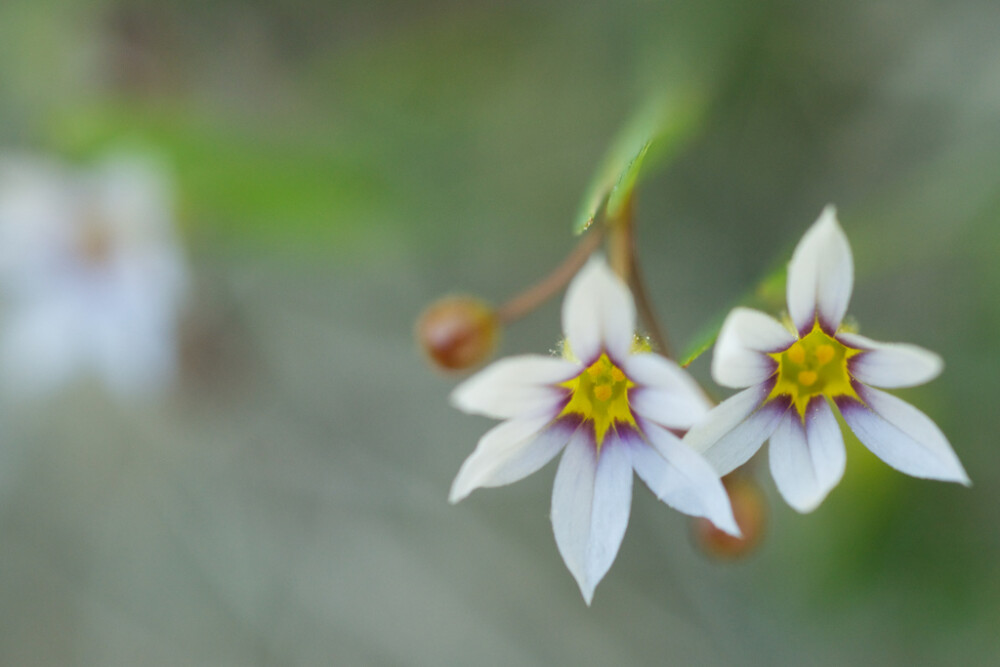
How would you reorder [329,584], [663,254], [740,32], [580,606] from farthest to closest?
[329,584] → [580,606] → [663,254] → [740,32]

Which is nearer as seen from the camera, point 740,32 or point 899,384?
point 899,384

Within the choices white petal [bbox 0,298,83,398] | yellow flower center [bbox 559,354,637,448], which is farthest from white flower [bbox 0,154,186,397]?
yellow flower center [bbox 559,354,637,448]

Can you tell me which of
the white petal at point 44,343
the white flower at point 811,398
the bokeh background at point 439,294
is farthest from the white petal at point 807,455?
the white petal at point 44,343

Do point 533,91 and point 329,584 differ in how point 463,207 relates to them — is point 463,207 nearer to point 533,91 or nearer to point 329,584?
point 533,91

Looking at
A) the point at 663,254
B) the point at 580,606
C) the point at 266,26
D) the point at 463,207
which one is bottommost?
the point at 580,606

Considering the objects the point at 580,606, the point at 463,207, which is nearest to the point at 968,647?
the point at 580,606

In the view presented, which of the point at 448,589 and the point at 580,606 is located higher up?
the point at 448,589

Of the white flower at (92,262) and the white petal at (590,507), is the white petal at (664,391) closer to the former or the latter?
the white petal at (590,507)

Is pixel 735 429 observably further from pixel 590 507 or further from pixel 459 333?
pixel 459 333
